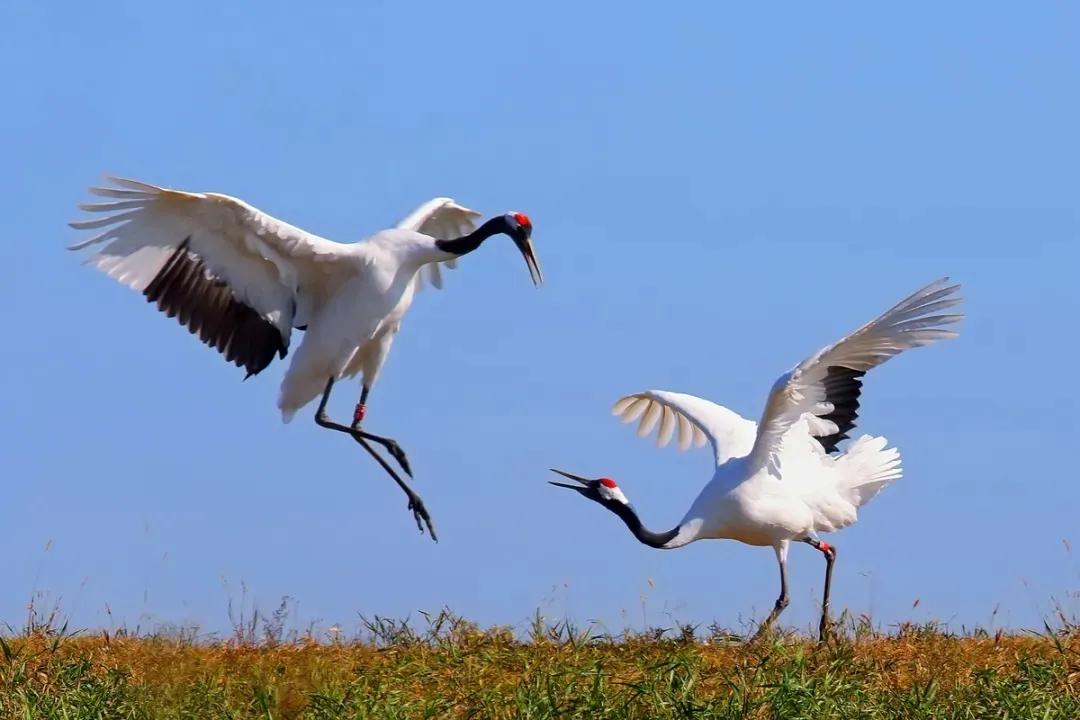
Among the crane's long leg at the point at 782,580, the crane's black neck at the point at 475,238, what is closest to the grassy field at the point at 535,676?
the crane's long leg at the point at 782,580

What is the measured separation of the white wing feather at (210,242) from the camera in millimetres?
8680

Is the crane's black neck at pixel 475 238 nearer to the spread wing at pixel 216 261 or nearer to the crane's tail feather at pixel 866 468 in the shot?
the spread wing at pixel 216 261

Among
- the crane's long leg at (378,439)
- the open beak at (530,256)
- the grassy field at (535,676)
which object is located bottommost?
the grassy field at (535,676)

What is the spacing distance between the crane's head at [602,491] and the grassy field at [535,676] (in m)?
2.04

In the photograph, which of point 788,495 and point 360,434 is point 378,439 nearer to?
point 360,434

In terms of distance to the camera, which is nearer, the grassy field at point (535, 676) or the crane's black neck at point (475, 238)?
the grassy field at point (535, 676)

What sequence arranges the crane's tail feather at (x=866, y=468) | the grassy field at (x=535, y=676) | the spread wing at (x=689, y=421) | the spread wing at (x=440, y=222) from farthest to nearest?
the spread wing at (x=440, y=222) → the spread wing at (x=689, y=421) → the crane's tail feather at (x=866, y=468) → the grassy field at (x=535, y=676)

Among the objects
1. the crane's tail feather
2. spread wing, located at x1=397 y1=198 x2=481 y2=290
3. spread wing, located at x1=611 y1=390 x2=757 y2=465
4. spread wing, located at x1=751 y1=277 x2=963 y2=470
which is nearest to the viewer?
spread wing, located at x1=751 y1=277 x2=963 y2=470

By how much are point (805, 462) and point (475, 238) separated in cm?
258

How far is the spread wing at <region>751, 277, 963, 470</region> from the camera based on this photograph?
8258 millimetres

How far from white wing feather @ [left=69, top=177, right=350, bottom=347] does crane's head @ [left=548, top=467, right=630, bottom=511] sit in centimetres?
212

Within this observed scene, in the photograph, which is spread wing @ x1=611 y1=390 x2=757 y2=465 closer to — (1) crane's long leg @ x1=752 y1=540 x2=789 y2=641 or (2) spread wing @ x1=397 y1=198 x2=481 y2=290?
(1) crane's long leg @ x1=752 y1=540 x2=789 y2=641

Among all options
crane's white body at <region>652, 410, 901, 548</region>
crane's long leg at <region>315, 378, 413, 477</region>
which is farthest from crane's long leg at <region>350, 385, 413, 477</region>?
crane's white body at <region>652, 410, 901, 548</region>

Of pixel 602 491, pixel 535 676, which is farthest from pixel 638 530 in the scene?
pixel 535 676
